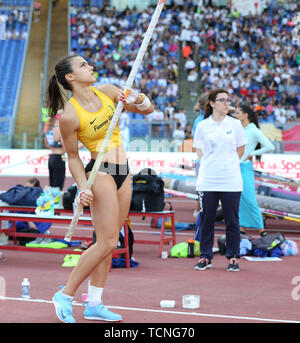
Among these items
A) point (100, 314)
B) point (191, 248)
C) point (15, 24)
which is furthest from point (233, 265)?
point (15, 24)

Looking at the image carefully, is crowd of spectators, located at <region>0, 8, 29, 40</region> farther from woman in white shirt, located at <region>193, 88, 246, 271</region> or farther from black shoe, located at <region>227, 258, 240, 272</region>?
black shoe, located at <region>227, 258, 240, 272</region>

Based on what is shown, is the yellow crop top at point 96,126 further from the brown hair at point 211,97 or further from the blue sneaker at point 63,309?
the brown hair at point 211,97

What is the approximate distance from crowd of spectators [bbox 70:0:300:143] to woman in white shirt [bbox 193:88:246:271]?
17.8 metres

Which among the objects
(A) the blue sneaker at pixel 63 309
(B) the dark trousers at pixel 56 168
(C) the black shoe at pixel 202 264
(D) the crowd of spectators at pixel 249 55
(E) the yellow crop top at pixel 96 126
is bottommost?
(C) the black shoe at pixel 202 264

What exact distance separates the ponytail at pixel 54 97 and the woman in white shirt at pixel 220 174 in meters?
2.94

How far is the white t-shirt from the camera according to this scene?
8.34 meters

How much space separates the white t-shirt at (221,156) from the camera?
834cm

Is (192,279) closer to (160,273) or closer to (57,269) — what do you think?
(160,273)

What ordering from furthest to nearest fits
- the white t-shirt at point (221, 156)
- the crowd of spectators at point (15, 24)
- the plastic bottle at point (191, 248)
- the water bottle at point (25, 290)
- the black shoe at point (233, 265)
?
the crowd of spectators at point (15, 24)
the plastic bottle at point (191, 248)
the black shoe at point (233, 265)
the white t-shirt at point (221, 156)
the water bottle at point (25, 290)

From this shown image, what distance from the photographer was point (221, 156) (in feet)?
27.5

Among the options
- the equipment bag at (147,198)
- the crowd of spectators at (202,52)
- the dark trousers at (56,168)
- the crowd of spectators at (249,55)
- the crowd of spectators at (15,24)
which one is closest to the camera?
the equipment bag at (147,198)

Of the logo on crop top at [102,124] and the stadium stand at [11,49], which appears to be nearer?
the logo on crop top at [102,124]

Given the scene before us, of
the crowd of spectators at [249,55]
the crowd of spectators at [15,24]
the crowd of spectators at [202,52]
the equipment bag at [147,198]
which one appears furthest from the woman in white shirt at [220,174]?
the crowd of spectators at [15,24]

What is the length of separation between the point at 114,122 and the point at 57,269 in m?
3.66
